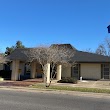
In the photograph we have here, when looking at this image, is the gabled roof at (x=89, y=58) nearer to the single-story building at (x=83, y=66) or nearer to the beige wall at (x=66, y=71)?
the single-story building at (x=83, y=66)

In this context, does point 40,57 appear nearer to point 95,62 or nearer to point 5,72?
point 95,62

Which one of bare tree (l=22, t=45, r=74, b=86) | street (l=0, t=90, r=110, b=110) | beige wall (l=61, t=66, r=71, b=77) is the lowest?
street (l=0, t=90, r=110, b=110)

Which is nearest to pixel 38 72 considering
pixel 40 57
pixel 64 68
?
pixel 64 68

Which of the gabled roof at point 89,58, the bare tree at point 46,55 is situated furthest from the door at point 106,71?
the bare tree at point 46,55

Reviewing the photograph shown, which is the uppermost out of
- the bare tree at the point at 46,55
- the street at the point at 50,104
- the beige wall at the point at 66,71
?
the bare tree at the point at 46,55

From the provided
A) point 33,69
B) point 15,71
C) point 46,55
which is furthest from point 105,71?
point 15,71

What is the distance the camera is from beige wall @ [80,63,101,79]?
114ft

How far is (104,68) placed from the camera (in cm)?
3456

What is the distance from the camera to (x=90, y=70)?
35.1 m

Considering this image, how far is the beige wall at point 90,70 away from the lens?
34.8 meters

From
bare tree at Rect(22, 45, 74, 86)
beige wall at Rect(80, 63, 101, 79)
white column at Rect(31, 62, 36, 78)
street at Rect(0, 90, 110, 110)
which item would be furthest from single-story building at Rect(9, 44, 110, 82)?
street at Rect(0, 90, 110, 110)

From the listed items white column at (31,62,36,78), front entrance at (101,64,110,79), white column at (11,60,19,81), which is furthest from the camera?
white column at (31,62,36,78)

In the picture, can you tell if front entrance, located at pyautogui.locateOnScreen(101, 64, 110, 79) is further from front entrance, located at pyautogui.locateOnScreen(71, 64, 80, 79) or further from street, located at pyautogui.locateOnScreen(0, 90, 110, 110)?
street, located at pyautogui.locateOnScreen(0, 90, 110, 110)

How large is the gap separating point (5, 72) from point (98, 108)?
29.3 m
